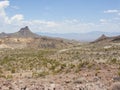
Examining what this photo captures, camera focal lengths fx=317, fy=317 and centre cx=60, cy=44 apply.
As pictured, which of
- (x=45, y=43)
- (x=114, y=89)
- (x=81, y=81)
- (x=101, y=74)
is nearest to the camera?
(x=114, y=89)

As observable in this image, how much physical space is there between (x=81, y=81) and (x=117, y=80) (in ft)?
5.94

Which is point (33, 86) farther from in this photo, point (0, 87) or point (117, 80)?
point (117, 80)

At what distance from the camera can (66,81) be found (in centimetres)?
1617

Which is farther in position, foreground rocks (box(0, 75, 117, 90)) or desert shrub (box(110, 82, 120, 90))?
foreground rocks (box(0, 75, 117, 90))

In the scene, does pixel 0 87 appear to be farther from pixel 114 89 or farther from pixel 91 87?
pixel 114 89

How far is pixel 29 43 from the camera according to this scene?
145 m

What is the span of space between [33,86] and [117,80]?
428cm

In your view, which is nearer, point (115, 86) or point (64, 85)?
point (115, 86)

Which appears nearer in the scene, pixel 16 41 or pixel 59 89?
pixel 59 89

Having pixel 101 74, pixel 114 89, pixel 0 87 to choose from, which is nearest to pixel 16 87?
pixel 0 87

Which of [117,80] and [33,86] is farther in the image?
[117,80]

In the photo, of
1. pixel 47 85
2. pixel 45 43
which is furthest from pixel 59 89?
pixel 45 43

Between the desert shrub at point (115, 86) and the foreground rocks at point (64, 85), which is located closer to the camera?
the desert shrub at point (115, 86)

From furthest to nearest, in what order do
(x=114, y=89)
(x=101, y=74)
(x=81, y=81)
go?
(x=101, y=74), (x=81, y=81), (x=114, y=89)
